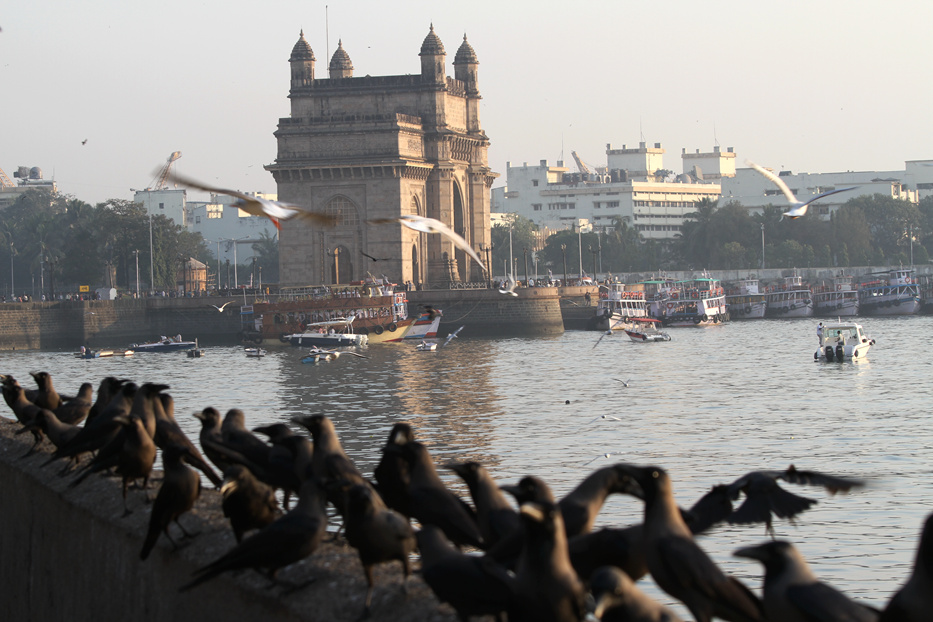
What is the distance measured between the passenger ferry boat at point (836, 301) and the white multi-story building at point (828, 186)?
1089 inches

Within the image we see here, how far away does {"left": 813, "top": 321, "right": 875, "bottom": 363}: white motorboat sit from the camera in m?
44.0

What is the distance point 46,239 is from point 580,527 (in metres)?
95.0

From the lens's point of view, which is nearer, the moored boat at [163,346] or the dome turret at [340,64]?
the moored boat at [163,346]

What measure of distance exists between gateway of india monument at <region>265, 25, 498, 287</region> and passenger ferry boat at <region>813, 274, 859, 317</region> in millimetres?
25672

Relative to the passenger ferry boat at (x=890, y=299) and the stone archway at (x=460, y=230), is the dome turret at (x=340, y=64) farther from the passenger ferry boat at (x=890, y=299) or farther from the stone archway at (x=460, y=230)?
the passenger ferry boat at (x=890, y=299)

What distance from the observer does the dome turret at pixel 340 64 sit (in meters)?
79.1

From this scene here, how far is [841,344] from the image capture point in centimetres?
4419

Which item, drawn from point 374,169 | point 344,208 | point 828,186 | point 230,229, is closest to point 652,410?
point 374,169

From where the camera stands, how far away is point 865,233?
347 ft

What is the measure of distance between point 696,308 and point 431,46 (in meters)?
23.1

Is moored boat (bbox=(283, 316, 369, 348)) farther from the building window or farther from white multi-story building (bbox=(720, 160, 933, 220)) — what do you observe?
white multi-story building (bbox=(720, 160, 933, 220))

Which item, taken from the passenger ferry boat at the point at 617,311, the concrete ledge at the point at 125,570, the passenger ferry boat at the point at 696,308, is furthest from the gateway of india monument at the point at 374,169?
the concrete ledge at the point at 125,570

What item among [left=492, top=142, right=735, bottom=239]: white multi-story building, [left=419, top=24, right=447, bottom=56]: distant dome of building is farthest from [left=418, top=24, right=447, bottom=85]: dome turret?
[left=492, top=142, right=735, bottom=239]: white multi-story building

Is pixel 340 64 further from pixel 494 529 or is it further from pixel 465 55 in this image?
pixel 494 529
